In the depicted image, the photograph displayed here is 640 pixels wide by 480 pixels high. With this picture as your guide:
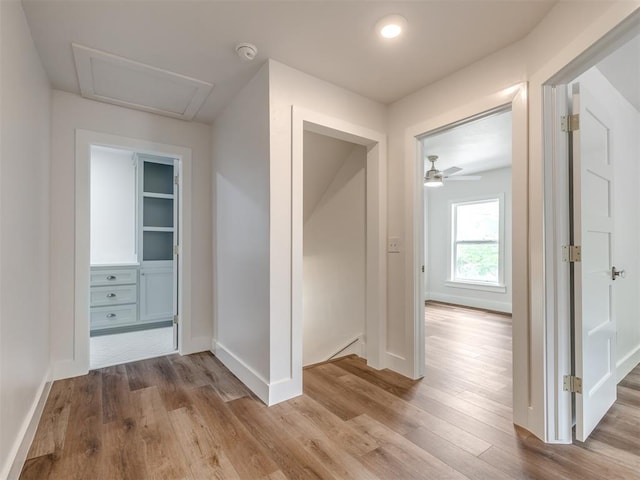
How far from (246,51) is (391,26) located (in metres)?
0.92

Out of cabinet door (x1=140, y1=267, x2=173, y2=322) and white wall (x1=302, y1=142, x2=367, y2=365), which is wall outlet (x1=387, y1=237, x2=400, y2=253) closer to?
white wall (x1=302, y1=142, x2=367, y2=365)

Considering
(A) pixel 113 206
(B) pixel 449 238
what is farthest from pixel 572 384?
(A) pixel 113 206

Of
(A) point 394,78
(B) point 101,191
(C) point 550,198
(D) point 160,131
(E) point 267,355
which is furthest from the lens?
(B) point 101,191

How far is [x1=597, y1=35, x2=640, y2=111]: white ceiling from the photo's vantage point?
1.92 m

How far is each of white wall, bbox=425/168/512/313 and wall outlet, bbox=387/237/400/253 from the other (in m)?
3.46

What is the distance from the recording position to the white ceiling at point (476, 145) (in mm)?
3332

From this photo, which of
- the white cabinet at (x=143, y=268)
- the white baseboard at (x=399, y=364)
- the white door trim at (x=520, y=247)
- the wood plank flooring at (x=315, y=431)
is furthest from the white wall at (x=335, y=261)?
the white cabinet at (x=143, y=268)

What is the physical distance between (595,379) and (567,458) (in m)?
0.53

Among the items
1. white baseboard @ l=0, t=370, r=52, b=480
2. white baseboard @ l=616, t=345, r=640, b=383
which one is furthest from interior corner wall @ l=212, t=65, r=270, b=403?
white baseboard @ l=616, t=345, r=640, b=383

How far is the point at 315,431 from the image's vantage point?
1829 millimetres

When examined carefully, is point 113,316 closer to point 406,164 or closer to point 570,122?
point 406,164

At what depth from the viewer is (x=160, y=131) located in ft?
10.0

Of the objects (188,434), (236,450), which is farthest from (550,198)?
(188,434)

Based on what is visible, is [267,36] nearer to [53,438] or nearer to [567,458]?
[53,438]
